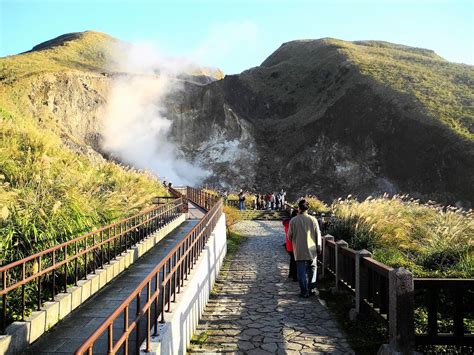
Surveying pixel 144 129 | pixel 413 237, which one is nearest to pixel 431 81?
pixel 144 129

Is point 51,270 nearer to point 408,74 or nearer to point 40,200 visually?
point 40,200

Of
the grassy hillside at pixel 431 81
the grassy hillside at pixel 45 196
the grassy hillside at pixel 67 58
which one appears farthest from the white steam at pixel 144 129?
the grassy hillside at pixel 45 196

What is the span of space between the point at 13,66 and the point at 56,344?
56.8m

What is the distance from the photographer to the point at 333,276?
986cm

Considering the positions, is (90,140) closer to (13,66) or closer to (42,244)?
(13,66)

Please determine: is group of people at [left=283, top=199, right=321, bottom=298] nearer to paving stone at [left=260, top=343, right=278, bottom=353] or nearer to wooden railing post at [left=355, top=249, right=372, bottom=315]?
wooden railing post at [left=355, top=249, right=372, bottom=315]

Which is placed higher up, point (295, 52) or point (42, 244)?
point (295, 52)

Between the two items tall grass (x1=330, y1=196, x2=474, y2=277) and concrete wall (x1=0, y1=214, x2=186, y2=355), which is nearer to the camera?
concrete wall (x1=0, y1=214, x2=186, y2=355)

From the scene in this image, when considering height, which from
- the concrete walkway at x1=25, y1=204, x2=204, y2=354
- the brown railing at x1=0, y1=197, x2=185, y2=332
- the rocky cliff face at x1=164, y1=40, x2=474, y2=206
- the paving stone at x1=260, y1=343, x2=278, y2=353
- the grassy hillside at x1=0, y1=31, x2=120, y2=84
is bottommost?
the paving stone at x1=260, y1=343, x2=278, y2=353

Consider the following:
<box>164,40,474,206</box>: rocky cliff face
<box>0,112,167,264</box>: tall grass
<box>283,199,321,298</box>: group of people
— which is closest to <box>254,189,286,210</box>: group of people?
<box>164,40,474,206</box>: rocky cliff face

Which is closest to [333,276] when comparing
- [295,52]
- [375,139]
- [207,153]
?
[375,139]

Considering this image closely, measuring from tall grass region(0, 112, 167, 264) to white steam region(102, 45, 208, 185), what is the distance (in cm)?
4213

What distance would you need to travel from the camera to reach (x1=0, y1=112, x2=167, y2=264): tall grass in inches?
269

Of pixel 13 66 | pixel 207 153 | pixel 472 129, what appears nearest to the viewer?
pixel 472 129
